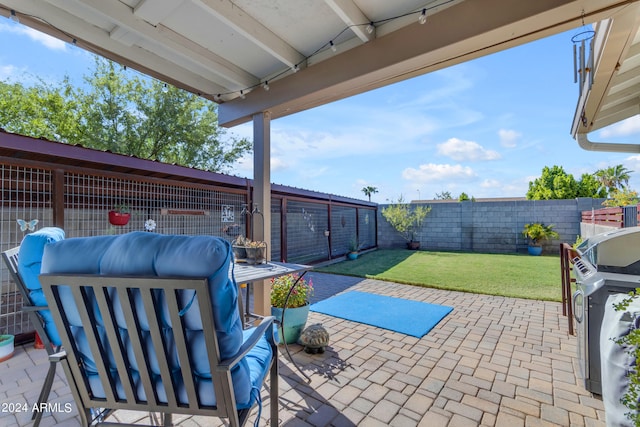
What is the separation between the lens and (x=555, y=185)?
77.9 feet

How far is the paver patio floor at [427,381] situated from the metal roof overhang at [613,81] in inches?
102

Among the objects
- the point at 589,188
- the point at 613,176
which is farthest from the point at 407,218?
the point at 613,176

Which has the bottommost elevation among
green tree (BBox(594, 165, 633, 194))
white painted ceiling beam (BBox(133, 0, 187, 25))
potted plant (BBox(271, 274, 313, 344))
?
potted plant (BBox(271, 274, 313, 344))

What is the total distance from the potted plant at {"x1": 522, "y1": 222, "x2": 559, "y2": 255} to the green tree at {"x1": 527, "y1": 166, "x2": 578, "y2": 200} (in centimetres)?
1760

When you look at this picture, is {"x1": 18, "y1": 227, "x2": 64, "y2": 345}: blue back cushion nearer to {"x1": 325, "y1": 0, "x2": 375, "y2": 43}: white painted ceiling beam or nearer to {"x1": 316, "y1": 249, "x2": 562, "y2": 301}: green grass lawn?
{"x1": 325, "y1": 0, "x2": 375, "y2": 43}: white painted ceiling beam

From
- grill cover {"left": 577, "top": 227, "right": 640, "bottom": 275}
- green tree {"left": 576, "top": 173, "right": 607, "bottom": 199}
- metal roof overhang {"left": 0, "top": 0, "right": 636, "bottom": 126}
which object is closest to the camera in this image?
metal roof overhang {"left": 0, "top": 0, "right": 636, "bottom": 126}

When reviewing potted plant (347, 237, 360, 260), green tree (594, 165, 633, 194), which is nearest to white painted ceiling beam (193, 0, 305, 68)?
potted plant (347, 237, 360, 260)

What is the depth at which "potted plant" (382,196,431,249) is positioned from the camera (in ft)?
37.1

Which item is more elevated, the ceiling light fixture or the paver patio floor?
the ceiling light fixture

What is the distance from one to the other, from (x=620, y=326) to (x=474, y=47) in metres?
1.80

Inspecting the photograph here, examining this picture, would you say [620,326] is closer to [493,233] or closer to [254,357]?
[254,357]

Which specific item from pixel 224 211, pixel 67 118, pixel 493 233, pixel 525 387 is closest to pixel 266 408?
pixel 525 387

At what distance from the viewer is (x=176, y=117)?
13047 millimetres

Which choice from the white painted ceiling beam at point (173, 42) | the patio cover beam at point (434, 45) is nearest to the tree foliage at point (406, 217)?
the patio cover beam at point (434, 45)
